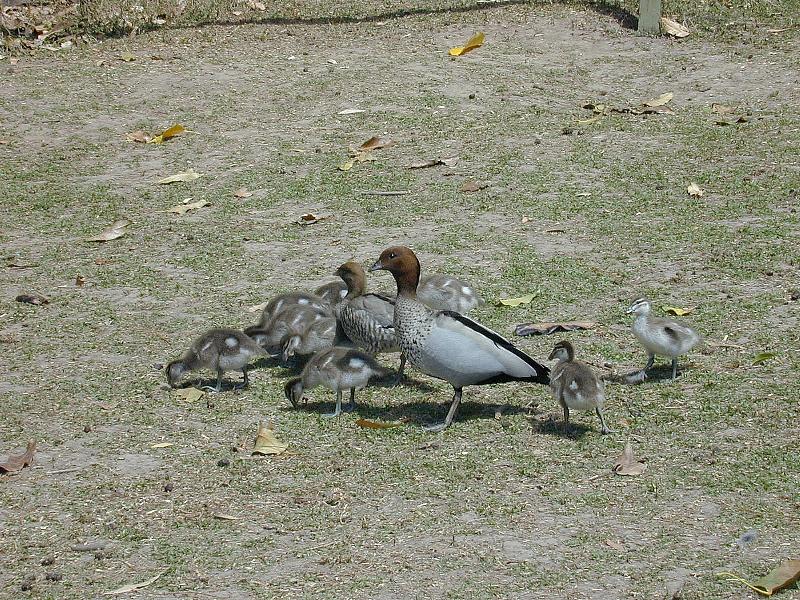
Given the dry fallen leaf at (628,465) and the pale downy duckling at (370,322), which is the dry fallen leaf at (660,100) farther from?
the dry fallen leaf at (628,465)

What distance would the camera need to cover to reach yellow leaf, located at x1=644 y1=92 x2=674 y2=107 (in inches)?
468

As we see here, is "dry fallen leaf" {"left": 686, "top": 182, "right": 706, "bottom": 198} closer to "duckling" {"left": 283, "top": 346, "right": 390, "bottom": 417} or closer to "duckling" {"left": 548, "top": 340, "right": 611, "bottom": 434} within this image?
"duckling" {"left": 548, "top": 340, "right": 611, "bottom": 434}

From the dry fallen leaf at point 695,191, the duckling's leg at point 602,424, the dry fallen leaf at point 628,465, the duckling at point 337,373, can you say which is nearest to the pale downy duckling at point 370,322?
the duckling at point 337,373

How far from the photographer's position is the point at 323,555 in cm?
537

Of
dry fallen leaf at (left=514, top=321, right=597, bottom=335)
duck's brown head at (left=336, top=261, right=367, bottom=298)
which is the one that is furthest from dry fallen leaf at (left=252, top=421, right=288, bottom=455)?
dry fallen leaf at (left=514, top=321, right=597, bottom=335)

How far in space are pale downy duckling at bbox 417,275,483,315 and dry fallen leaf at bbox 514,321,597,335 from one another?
0.39m

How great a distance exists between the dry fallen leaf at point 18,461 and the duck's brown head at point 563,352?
295cm

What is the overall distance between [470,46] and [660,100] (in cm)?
259

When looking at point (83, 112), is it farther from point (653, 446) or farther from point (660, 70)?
point (653, 446)

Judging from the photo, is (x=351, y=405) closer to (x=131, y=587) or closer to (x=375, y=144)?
(x=131, y=587)

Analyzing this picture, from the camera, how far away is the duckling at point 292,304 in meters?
7.77

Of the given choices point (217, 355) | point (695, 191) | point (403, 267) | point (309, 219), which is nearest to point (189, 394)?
point (217, 355)

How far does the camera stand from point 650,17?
13.7 meters

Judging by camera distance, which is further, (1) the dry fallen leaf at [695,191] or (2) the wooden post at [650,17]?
(2) the wooden post at [650,17]
